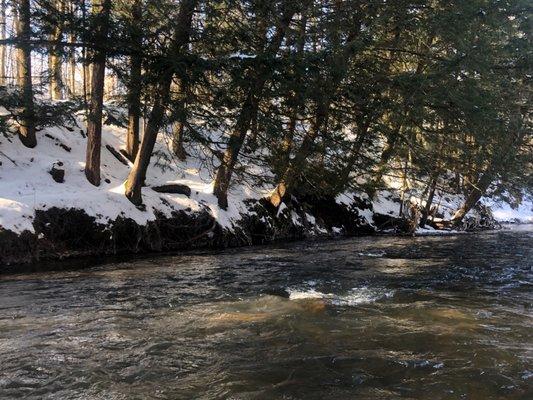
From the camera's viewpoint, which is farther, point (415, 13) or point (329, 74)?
point (415, 13)

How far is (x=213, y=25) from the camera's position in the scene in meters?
8.72

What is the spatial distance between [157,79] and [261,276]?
4.30 metres

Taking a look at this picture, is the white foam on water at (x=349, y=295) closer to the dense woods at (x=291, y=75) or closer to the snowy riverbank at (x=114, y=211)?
the dense woods at (x=291, y=75)

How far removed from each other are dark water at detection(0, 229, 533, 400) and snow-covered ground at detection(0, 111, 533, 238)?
248cm

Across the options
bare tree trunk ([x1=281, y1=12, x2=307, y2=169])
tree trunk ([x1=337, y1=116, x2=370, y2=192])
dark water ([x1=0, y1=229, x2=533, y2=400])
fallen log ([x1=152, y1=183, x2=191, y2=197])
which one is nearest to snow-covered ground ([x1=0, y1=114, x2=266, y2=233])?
fallen log ([x1=152, y1=183, x2=191, y2=197])

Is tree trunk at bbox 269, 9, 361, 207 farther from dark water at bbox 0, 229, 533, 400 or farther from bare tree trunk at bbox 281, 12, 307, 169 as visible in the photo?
dark water at bbox 0, 229, 533, 400

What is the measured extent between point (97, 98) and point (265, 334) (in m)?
8.73

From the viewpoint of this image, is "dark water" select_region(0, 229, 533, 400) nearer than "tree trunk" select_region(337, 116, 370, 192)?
Yes

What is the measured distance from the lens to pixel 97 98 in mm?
12484

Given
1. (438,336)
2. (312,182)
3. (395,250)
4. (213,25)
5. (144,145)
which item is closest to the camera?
(438,336)

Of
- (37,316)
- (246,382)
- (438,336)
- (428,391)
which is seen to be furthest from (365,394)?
(37,316)

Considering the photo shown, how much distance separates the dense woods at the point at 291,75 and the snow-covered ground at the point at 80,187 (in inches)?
77.6

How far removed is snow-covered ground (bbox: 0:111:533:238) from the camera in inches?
473

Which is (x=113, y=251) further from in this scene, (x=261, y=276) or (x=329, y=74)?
(x=329, y=74)
